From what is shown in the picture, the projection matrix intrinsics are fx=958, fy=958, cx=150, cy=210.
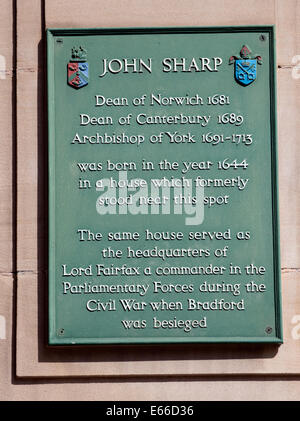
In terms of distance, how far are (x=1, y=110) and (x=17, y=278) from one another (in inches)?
56.4

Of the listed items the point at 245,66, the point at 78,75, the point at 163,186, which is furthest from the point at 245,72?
the point at 78,75

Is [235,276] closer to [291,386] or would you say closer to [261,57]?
[291,386]

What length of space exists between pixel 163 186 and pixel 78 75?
3.82 feet

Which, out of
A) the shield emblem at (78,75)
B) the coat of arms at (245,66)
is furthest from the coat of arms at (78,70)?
the coat of arms at (245,66)

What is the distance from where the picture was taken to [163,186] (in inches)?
310

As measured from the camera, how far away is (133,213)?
7855mm

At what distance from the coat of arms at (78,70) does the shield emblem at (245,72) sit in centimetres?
125

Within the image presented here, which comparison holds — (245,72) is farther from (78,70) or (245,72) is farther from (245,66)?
(78,70)

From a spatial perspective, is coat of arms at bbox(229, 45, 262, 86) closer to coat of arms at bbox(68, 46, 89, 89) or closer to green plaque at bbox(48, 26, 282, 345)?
green plaque at bbox(48, 26, 282, 345)

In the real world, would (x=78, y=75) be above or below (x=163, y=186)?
above

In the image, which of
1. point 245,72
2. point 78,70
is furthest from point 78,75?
point 245,72

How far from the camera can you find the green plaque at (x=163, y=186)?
25.5 ft

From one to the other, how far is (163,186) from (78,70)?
1200 mm

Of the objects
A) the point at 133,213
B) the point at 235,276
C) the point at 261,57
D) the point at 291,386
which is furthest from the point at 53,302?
the point at 261,57
